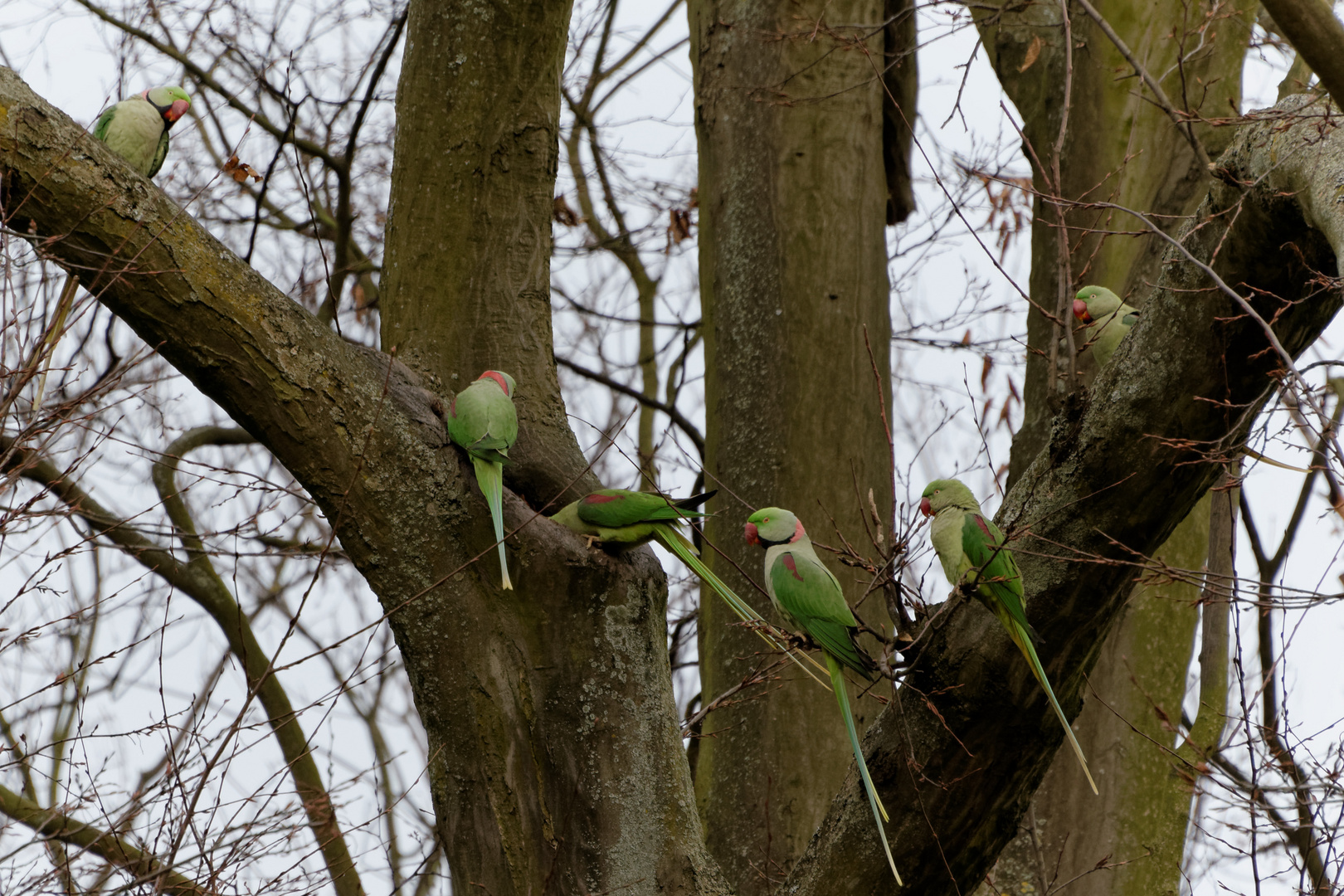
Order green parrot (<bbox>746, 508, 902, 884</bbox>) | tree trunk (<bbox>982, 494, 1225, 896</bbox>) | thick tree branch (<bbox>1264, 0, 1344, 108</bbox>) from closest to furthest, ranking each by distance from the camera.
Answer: thick tree branch (<bbox>1264, 0, 1344, 108</bbox>) < green parrot (<bbox>746, 508, 902, 884</bbox>) < tree trunk (<bbox>982, 494, 1225, 896</bbox>)

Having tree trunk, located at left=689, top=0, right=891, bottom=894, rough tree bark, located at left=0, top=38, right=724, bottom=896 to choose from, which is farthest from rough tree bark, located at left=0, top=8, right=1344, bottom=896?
tree trunk, located at left=689, top=0, right=891, bottom=894

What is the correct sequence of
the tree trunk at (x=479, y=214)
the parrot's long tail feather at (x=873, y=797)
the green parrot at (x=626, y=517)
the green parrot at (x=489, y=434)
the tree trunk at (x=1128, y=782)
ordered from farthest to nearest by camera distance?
the tree trunk at (x=1128, y=782)
the tree trunk at (x=479, y=214)
the green parrot at (x=626, y=517)
the green parrot at (x=489, y=434)
the parrot's long tail feather at (x=873, y=797)

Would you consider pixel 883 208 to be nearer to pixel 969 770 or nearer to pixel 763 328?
pixel 763 328

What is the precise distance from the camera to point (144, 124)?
4047mm

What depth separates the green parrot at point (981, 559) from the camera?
7.75 ft

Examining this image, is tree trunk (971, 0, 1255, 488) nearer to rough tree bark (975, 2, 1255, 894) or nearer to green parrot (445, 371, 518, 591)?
rough tree bark (975, 2, 1255, 894)

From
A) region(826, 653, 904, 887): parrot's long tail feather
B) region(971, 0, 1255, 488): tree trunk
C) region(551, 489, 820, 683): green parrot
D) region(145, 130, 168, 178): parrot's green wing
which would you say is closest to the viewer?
region(826, 653, 904, 887): parrot's long tail feather

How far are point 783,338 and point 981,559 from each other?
5.90 ft

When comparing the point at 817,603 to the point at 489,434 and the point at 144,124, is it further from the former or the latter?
the point at 144,124

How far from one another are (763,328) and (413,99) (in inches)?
62.9

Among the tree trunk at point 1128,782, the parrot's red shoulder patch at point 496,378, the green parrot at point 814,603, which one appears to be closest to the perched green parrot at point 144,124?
the parrot's red shoulder patch at point 496,378

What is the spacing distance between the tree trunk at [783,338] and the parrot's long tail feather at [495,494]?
4.27 feet

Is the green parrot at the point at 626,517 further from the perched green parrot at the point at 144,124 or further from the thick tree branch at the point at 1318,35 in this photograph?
the perched green parrot at the point at 144,124

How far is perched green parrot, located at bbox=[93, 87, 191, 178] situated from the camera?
13.0 ft
